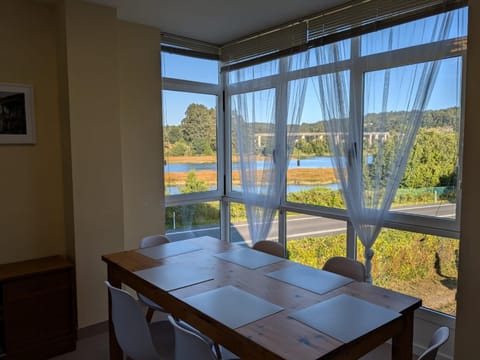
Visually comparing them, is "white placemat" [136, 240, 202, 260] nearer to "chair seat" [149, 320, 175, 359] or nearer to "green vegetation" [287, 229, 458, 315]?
"chair seat" [149, 320, 175, 359]

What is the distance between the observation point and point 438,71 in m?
2.38

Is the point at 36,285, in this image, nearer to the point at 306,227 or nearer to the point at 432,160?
the point at 306,227

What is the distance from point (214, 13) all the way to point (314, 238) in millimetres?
2227

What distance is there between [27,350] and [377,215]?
2.78 m

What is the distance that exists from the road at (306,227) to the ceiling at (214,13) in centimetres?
177

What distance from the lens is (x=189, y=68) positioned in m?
3.92

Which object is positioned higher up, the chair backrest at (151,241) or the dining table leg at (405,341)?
the chair backrest at (151,241)

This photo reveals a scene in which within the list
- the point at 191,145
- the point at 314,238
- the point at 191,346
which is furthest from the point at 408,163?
the point at 191,145

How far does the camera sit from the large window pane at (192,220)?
12.8ft

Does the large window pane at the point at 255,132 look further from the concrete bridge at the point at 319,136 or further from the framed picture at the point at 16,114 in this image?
the framed picture at the point at 16,114

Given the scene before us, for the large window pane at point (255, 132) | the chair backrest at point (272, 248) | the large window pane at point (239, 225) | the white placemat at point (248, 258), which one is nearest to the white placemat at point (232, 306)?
the white placemat at point (248, 258)

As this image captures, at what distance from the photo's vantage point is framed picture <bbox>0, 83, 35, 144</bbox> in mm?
2779

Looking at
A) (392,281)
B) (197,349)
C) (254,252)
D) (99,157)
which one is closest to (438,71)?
(392,281)

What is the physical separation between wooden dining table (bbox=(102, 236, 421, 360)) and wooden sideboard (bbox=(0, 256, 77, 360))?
0.63 m
